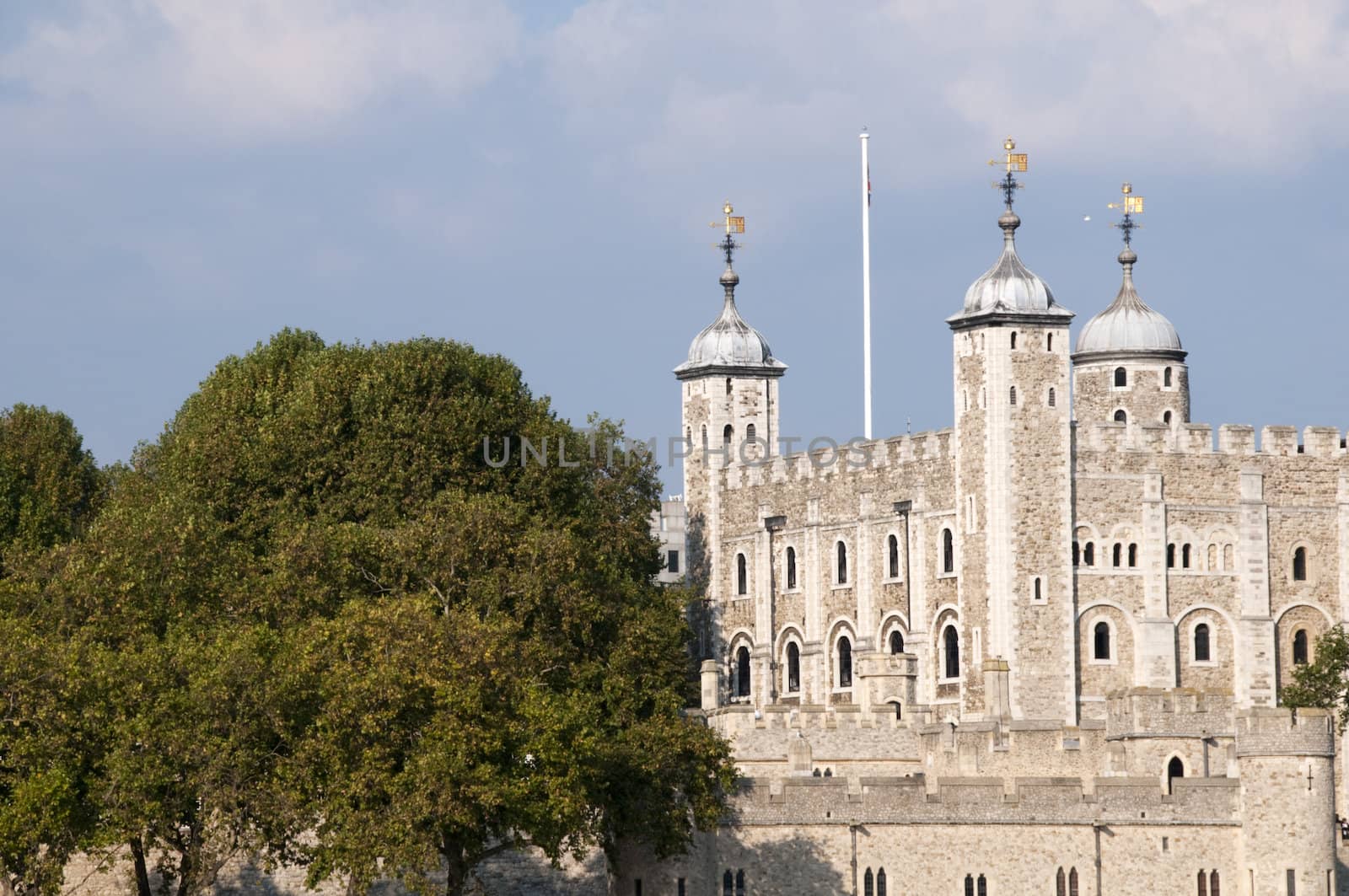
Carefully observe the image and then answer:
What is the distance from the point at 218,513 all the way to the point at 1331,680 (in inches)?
1020

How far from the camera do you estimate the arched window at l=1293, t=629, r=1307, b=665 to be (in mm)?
82125

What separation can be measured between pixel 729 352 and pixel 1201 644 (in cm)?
2023

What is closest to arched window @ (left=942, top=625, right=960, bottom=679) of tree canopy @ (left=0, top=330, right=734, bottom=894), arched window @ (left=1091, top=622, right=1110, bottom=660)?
arched window @ (left=1091, top=622, right=1110, bottom=660)

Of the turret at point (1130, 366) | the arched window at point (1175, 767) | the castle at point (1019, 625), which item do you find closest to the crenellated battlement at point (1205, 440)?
the castle at point (1019, 625)

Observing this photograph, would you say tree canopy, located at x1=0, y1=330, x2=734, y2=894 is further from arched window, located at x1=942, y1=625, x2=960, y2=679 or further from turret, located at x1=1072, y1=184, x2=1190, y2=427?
turret, located at x1=1072, y1=184, x2=1190, y2=427

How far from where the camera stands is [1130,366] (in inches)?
3765

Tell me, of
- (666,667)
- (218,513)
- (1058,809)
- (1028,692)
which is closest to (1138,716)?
(1058,809)

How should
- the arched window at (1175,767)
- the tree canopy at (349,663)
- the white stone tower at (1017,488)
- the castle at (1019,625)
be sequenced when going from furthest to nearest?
1. the white stone tower at (1017,488)
2. the arched window at (1175,767)
3. the castle at (1019,625)
4. the tree canopy at (349,663)

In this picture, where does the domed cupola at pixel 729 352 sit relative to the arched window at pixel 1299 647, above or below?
above

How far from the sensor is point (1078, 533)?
80562 millimetres

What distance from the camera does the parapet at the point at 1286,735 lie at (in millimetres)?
55219

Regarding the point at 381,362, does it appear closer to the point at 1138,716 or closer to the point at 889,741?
the point at 889,741

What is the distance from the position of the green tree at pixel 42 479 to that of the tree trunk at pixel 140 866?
840 inches

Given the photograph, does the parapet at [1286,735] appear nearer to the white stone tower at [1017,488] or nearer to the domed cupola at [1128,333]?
the white stone tower at [1017,488]
